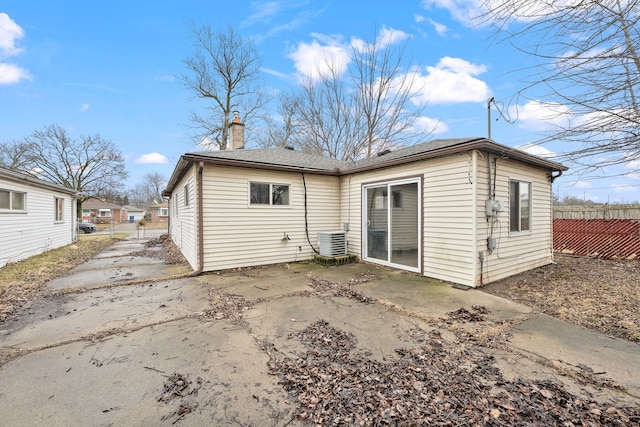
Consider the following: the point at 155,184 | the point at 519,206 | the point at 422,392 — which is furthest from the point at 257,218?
the point at 155,184

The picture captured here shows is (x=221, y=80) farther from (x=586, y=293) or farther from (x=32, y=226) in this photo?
(x=586, y=293)

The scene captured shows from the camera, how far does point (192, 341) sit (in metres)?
2.94

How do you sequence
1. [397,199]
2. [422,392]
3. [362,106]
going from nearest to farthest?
[422,392]
[397,199]
[362,106]

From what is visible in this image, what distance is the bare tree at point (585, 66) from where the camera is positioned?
6.91 ft

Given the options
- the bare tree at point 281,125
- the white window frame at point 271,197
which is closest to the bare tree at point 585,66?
the white window frame at point 271,197

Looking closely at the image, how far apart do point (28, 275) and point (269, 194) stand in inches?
222

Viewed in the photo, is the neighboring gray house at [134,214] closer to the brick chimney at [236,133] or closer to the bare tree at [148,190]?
the bare tree at [148,190]

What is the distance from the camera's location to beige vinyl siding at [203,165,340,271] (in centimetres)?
615

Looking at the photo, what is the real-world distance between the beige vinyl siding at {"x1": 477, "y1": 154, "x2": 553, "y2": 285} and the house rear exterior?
2 centimetres

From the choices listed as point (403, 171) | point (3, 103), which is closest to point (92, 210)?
point (3, 103)

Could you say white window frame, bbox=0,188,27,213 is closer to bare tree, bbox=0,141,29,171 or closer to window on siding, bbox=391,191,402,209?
window on siding, bbox=391,191,402,209

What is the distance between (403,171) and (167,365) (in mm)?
5503

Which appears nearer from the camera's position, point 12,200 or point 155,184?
point 12,200

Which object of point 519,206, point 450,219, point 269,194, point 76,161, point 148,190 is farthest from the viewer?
point 148,190
